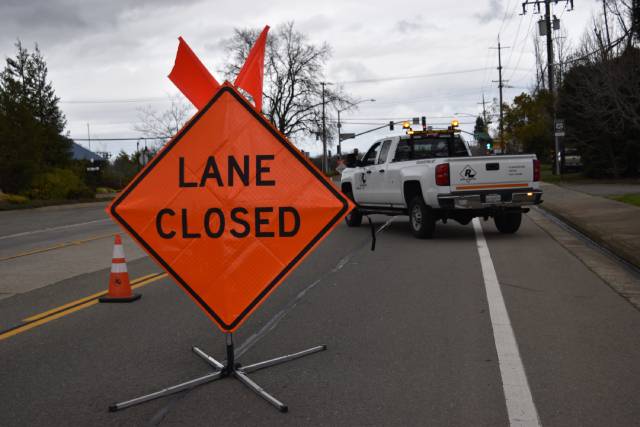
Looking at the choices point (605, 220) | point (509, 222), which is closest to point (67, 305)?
point (509, 222)

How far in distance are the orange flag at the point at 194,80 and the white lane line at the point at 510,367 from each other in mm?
2784

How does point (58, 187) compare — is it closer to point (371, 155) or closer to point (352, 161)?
point (352, 161)

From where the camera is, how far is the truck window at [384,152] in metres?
15.2

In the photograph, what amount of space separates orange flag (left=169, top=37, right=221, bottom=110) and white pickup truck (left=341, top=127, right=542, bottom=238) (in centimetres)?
780

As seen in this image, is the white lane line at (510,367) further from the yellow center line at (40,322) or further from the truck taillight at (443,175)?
the truck taillight at (443,175)

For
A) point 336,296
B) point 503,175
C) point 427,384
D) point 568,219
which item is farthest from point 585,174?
point 427,384

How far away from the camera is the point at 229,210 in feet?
16.0

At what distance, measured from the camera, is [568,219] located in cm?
1611

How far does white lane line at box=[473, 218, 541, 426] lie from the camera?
413cm

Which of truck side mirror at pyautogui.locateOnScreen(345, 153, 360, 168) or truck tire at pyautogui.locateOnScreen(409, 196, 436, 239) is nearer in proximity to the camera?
truck tire at pyautogui.locateOnScreen(409, 196, 436, 239)

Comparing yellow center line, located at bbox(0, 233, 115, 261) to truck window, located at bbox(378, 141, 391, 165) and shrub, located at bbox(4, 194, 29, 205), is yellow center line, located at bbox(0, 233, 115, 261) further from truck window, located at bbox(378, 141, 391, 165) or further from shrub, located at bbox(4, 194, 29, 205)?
shrub, located at bbox(4, 194, 29, 205)

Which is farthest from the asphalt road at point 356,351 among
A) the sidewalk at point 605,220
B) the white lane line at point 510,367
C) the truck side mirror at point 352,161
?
the truck side mirror at point 352,161

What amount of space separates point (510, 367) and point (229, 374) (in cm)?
197

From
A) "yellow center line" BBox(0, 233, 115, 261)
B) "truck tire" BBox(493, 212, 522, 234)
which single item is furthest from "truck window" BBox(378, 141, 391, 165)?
"yellow center line" BBox(0, 233, 115, 261)
